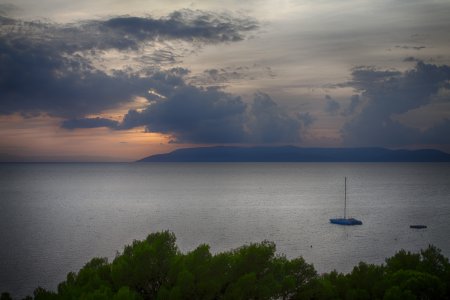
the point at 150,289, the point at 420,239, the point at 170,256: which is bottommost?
the point at 420,239

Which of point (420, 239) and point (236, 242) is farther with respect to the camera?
point (420, 239)

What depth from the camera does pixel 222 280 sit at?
32.0m

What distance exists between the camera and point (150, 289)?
32.8 meters

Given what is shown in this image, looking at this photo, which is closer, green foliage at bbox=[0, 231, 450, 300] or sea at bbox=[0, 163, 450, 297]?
green foliage at bbox=[0, 231, 450, 300]

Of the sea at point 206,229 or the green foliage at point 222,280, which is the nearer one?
the green foliage at point 222,280

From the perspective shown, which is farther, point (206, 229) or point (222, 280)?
point (206, 229)

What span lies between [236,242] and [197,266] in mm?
65595

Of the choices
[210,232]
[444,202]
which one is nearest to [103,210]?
[210,232]

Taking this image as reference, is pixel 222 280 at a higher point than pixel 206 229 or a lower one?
higher

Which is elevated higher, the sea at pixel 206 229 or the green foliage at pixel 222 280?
the green foliage at pixel 222 280

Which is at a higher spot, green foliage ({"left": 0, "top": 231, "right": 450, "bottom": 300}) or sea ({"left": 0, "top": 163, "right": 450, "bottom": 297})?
green foliage ({"left": 0, "top": 231, "right": 450, "bottom": 300})

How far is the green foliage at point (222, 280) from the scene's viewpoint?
30.9 metres

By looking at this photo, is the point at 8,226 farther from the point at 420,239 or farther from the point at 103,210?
the point at 420,239

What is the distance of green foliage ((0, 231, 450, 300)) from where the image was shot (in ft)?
101
